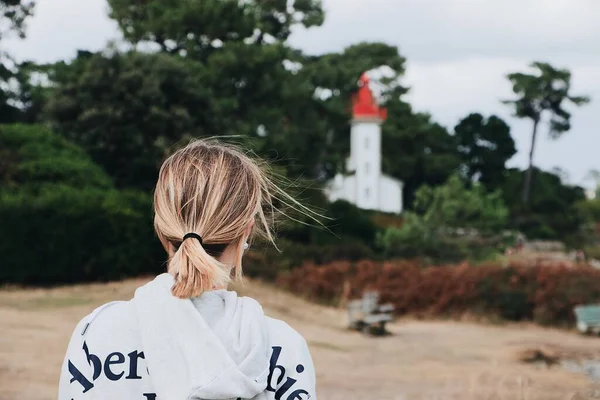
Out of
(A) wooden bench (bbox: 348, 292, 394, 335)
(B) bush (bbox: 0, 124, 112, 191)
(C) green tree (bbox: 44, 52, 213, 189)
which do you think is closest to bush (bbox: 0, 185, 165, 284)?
(B) bush (bbox: 0, 124, 112, 191)

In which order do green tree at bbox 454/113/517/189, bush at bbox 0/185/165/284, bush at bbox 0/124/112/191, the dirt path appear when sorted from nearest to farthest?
the dirt path, bush at bbox 0/185/165/284, bush at bbox 0/124/112/191, green tree at bbox 454/113/517/189

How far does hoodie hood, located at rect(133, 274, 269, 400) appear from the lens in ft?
5.71

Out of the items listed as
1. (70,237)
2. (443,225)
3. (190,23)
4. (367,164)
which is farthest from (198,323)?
(367,164)

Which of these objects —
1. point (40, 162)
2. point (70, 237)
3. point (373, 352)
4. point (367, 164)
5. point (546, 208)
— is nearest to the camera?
point (373, 352)

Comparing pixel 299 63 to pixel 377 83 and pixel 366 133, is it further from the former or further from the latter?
pixel 377 83

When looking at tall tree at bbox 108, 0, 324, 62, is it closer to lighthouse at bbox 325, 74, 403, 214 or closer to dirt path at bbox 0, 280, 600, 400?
lighthouse at bbox 325, 74, 403, 214

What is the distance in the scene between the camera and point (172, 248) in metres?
1.89

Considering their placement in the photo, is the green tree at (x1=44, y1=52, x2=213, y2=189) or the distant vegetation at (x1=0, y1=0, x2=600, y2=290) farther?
the green tree at (x1=44, y1=52, x2=213, y2=189)

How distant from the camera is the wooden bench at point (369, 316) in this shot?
57.9 feet

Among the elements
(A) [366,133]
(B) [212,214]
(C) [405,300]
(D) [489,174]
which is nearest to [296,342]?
(B) [212,214]

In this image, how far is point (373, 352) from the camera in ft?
51.0

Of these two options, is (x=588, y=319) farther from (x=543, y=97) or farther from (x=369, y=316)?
(x=543, y=97)

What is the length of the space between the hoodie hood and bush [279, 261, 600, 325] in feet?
58.8

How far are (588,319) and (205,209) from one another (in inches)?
677
